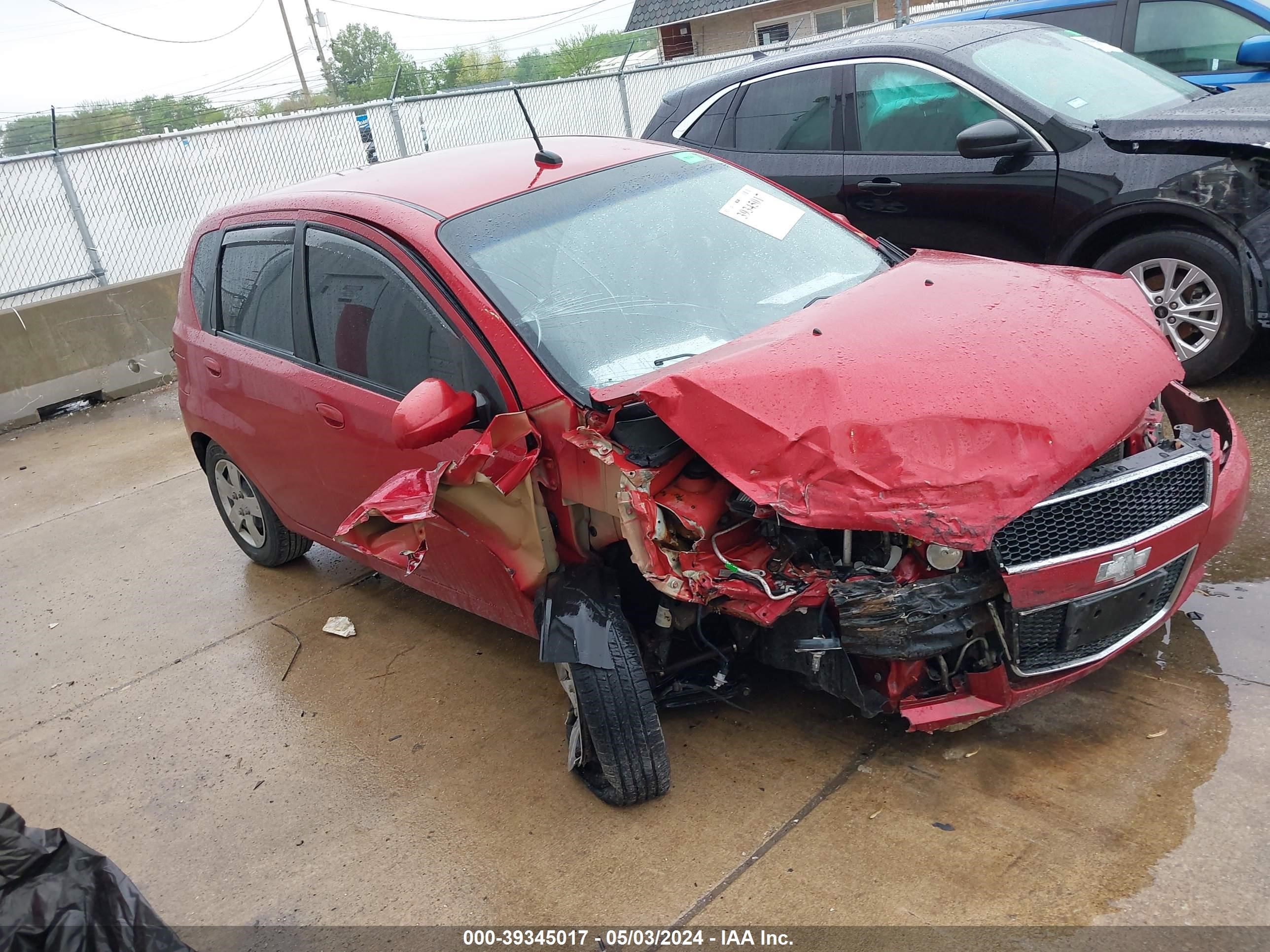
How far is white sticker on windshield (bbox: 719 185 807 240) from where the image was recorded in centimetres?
372

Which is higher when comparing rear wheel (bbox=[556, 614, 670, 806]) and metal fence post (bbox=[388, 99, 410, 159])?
metal fence post (bbox=[388, 99, 410, 159])

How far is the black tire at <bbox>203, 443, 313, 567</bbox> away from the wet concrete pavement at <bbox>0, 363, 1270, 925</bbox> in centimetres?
36

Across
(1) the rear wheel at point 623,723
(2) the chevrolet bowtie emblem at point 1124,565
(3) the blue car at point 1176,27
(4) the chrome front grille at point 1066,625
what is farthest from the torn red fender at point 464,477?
(3) the blue car at point 1176,27

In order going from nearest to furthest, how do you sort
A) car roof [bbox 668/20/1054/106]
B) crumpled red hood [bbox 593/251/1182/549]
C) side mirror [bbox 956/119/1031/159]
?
crumpled red hood [bbox 593/251/1182/549]
side mirror [bbox 956/119/1031/159]
car roof [bbox 668/20/1054/106]

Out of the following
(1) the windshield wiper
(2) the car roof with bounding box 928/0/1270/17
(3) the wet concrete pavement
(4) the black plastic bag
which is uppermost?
(2) the car roof with bounding box 928/0/1270/17

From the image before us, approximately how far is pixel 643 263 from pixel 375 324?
0.93 m

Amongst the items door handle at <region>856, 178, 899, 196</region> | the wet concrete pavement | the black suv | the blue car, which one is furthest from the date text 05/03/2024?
the blue car

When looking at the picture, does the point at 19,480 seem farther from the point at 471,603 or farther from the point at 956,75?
the point at 956,75

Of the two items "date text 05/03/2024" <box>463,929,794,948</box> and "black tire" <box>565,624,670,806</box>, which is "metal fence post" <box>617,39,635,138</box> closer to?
"black tire" <box>565,624,670,806</box>

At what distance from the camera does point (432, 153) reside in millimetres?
4223

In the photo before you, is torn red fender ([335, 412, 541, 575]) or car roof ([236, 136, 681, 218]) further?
car roof ([236, 136, 681, 218])

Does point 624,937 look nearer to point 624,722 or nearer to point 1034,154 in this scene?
point 624,722

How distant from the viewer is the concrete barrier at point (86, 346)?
8219 millimetres

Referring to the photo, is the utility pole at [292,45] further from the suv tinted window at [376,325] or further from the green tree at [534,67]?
the suv tinted window at [376,325]
